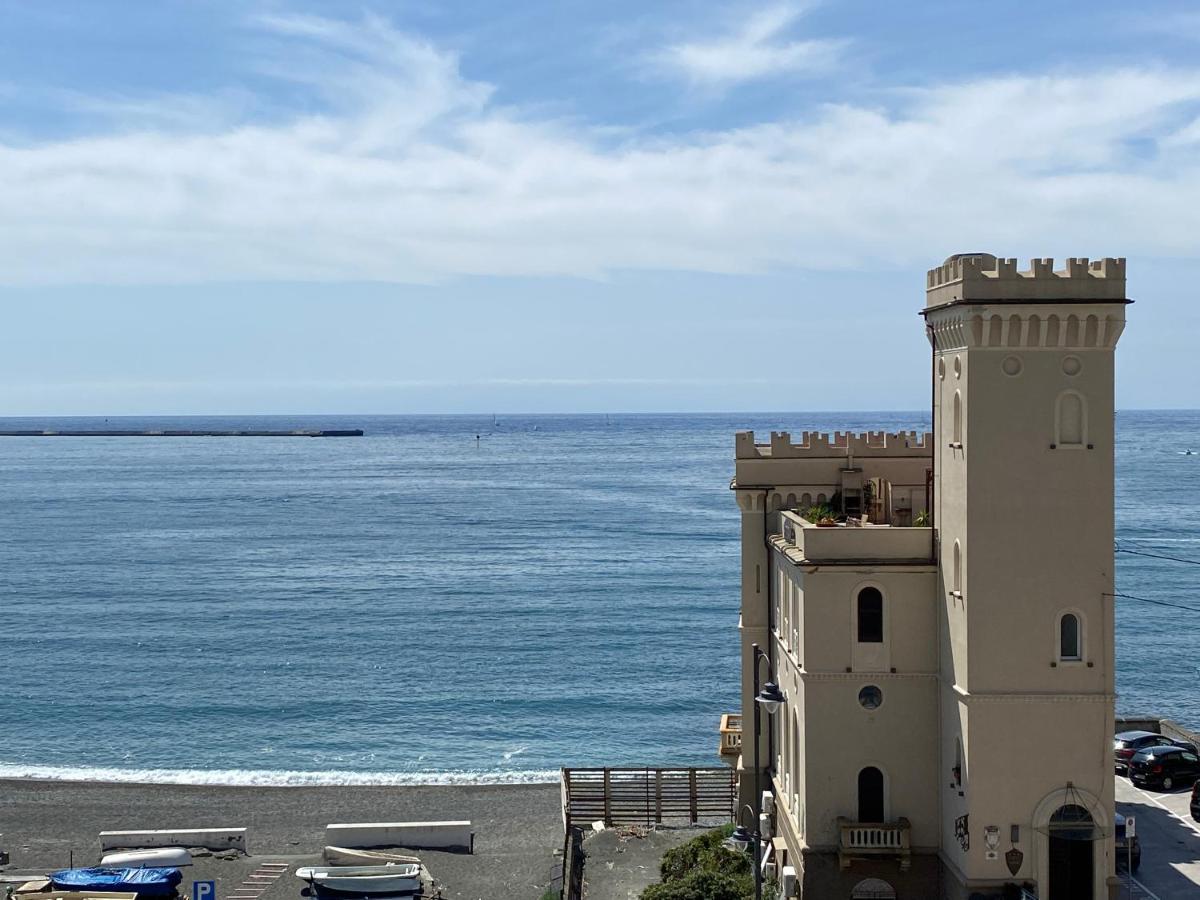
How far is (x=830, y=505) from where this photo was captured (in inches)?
1389

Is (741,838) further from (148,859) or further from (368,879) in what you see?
(148,859)

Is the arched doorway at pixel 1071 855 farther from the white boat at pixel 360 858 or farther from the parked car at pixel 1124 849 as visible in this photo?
the white boat at pixel 360 858

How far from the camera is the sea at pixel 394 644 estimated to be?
58219mm

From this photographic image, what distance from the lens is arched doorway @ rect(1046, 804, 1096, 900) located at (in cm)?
2728

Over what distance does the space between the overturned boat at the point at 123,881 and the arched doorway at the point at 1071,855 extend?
19.7 m

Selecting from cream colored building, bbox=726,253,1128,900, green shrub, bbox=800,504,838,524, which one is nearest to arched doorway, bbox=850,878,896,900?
cream colored building, bbox=726,253,1128,900

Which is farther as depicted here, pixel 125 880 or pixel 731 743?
pixel 731 743

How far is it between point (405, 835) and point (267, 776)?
17637mm

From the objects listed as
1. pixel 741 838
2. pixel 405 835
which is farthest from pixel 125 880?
pixel 741 838

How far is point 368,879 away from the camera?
110ft

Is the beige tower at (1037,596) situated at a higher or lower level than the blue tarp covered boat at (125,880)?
higher

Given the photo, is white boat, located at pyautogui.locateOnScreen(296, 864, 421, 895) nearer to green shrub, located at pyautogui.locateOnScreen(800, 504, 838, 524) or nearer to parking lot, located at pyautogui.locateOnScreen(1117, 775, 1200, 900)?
green shrub, located at pyautogui.locateOnScreen(800, 504, 838, 524)

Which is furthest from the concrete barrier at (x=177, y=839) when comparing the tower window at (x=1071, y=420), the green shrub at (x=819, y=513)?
the tower window at (x=1071, y=420)

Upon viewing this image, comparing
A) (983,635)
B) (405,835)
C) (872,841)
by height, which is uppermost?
(983,635)
